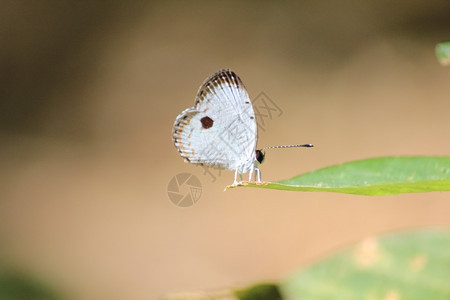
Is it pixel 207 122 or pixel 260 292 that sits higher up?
pixel 207 122

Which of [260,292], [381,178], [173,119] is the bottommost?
[260,292]

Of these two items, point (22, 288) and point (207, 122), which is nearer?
point (207, 122)

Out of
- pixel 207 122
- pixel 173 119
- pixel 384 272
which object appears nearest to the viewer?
pixel 384 272

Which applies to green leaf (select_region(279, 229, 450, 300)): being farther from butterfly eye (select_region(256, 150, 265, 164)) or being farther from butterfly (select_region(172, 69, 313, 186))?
butterfly eye (select_region(256, 150, 265, 164))

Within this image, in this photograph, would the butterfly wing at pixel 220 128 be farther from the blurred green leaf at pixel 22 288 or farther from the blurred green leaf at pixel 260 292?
the blurred green leaf at pixel 22 288

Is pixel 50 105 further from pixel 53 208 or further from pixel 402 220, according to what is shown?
pixel 402 220

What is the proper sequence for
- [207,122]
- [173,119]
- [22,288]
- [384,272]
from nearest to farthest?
[384,272] → [207,122] → [22,288] → [173,119]

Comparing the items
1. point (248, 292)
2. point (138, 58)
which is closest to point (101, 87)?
point (138, 58)
